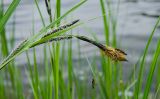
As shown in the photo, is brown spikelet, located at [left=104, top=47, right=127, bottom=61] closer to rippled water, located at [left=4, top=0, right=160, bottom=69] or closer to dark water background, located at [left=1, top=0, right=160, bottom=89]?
dark water background, located at [left=1, top=0, right=160, bottom=89]

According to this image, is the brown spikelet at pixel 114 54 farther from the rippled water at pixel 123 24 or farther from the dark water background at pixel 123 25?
the rippled water at pixel 123 24

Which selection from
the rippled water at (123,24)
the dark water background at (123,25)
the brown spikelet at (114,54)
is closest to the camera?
the brown spikelet at (114,54)

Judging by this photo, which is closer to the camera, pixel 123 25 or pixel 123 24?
pixel 123 25

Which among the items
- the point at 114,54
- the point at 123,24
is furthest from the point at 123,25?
the point at 114,54

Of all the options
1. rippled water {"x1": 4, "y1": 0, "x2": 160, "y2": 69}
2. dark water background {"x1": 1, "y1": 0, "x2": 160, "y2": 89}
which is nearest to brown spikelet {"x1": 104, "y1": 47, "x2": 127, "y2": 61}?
dark water background {"x1": 1, "y1": 0, "x2": 160, "y2": 89}

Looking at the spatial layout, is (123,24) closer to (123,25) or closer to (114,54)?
(123,25)

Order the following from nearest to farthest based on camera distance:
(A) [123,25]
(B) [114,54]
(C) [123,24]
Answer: (B) [114,54] → (A) [123,25] → (C) [123,24]

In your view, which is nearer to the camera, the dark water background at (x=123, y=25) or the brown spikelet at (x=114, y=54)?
the brown spikelet at (x=114, y=54)

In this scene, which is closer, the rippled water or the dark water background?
the dark water background

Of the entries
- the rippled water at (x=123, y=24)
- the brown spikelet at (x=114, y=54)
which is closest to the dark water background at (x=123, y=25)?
the rippled water at (x=123, y=24)

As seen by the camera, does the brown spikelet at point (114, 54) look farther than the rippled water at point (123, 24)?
No

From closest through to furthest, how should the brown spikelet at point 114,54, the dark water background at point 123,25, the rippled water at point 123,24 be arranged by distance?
the brown spikelet at point 114,54, the dark water background at point 123,25, the rippled water at point 123,24
